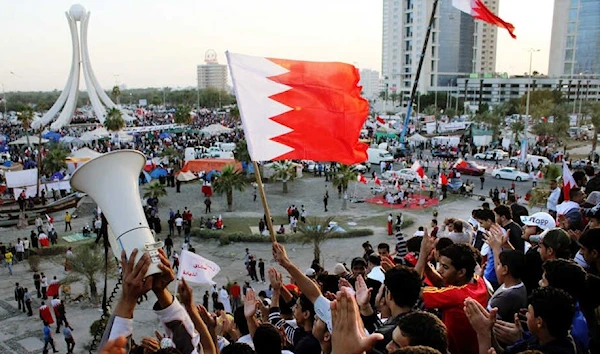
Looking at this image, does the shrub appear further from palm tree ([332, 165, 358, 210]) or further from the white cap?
the white cap

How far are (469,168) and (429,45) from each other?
216ft

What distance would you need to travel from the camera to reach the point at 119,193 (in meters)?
4.79

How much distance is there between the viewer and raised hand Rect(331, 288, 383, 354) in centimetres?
263

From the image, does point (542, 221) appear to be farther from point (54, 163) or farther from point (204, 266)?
point (54, 163)

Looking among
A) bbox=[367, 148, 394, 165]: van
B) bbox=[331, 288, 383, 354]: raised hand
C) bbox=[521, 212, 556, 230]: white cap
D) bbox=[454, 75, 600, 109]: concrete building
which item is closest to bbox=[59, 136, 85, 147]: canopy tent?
bbox=[367, 148, 394, 165]: van

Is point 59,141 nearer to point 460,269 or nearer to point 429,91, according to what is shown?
point 460,269

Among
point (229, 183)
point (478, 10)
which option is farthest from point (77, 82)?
point (478, 10)

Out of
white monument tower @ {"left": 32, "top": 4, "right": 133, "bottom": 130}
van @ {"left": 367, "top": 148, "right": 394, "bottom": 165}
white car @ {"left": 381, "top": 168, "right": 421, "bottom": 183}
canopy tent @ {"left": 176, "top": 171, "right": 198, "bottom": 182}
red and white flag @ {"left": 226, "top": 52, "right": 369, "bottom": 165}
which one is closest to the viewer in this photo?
red and white flag @ {"left": 226, "top": 52, "right": 369, "bottom": 165}

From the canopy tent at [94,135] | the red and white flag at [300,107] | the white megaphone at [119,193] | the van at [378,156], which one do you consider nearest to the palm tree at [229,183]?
the van at [378,156]

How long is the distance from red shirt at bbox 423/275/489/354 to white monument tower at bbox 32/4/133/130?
65.2 meters

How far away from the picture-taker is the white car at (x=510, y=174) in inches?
1300

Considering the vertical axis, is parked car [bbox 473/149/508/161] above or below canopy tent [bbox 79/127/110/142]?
below

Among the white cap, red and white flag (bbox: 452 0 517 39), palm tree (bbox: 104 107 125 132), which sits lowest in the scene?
palm tree (bbox: 104 107 125 132)

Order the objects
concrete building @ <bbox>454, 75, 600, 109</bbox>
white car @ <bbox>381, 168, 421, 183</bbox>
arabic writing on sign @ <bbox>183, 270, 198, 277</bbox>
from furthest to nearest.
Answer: concrete building @ <bbox>454, 75, 600, 109</bbox>
white car @ <bbox>381, 168, 421, 183</bbox>
arabic writing on sign @ <bbox>183, 270, 198, 277</bbox>
